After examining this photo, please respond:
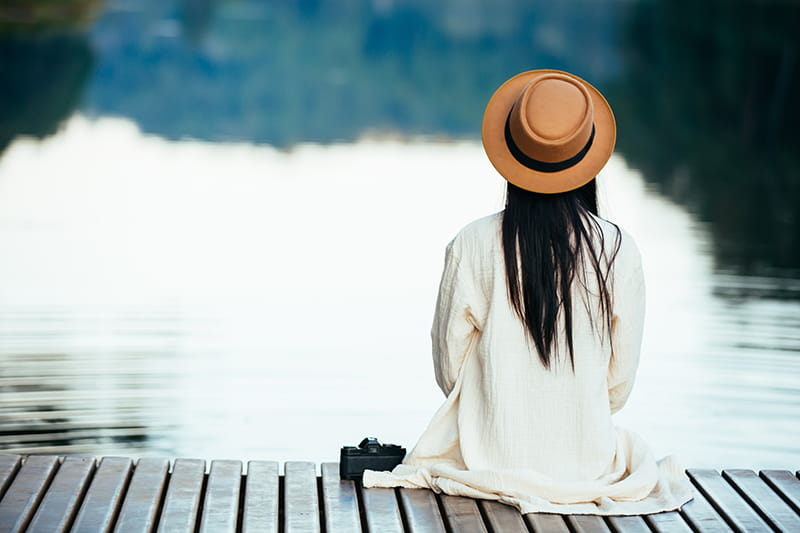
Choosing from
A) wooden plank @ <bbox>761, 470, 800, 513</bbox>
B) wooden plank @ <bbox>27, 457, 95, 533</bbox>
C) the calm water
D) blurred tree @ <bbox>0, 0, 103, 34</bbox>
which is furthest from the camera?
blurred tree @ <bbox>0, 0, 103, 34</bbox>

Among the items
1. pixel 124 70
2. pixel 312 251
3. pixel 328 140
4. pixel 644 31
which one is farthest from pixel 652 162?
pixel 644 31

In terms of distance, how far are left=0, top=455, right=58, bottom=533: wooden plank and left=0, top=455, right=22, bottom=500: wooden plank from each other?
0.04 ft

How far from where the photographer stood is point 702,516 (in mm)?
2803

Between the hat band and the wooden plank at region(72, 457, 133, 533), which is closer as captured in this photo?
the wooden plank at region(72, 457, 133, 533)

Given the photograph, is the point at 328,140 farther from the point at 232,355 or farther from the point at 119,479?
the point at 119,479

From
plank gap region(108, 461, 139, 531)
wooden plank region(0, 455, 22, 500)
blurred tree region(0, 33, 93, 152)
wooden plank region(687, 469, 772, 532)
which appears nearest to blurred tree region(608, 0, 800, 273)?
wooden plank region(687, 469, 772, 532)

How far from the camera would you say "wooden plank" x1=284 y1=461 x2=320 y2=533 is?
8.74ft

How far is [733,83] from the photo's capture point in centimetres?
1895

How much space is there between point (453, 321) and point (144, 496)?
798 mm

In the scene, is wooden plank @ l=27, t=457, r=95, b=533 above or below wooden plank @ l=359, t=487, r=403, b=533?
above

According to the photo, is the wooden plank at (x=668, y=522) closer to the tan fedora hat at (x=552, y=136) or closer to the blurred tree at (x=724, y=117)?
the tan fedora hat at (x=552, y=136)

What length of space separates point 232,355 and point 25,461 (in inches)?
93.5

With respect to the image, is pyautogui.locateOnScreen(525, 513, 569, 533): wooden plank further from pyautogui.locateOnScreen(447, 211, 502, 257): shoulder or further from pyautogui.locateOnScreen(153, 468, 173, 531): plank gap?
pyautogui.locateOnScreen(153, 468, 173, 531): plank gap

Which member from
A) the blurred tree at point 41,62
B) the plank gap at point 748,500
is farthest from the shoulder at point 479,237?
the blurred tree at point 41,62
